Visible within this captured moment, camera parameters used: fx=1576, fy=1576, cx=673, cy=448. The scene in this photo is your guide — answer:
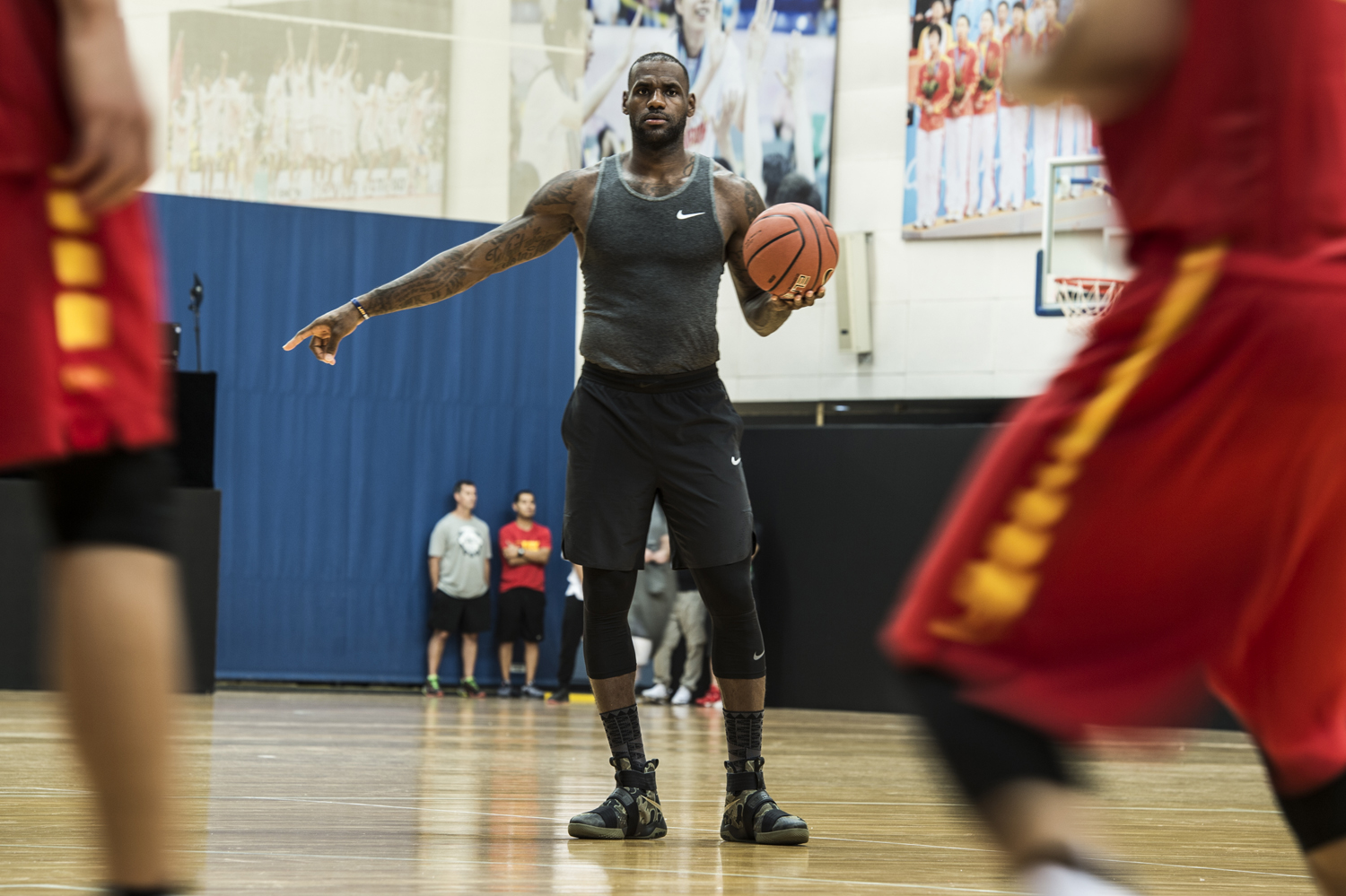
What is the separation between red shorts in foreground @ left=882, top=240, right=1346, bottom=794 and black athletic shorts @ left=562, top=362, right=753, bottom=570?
2.60 metres

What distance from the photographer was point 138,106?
1458mm

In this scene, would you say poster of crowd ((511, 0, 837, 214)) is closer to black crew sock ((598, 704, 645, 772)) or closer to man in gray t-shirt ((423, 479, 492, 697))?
man in gray t-shirt ((423, 479, 492, 697))

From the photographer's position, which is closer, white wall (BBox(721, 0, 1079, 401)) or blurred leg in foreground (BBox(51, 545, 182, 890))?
blurred leg in foreground (BBox(51, 545, 182, 890))

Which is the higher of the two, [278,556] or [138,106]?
[138,106]

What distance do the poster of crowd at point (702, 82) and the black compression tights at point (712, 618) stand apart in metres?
11.3

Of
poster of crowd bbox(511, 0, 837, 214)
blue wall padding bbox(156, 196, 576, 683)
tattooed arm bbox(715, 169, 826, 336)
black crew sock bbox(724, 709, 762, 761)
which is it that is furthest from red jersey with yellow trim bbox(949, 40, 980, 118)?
→ black crew sock bbox(724, 709, 762, 761)

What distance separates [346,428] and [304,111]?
10.4 ft

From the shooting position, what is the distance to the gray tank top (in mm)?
4051

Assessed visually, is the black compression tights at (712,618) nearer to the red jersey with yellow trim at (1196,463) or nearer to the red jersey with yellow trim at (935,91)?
the red jersey with yellow trim at (1196,463)

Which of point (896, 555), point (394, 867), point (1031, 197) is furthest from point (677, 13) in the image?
point (394, 867)

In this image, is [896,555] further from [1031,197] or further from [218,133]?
[218,133]

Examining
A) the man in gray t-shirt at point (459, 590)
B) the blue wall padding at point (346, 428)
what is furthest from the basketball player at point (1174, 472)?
the blue wall padding at point (346, 428)

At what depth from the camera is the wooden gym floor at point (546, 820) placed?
3.07m

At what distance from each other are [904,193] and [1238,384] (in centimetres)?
1382
